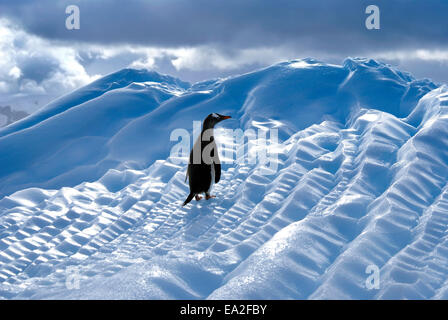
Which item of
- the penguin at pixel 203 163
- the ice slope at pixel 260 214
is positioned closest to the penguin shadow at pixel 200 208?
the ice slope at pixel 260 214

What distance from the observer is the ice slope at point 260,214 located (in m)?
4.44

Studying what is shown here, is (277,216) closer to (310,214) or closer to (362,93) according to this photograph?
(310,214)

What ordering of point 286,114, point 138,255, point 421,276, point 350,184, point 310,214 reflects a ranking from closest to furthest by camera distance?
point 421,276 < point 138,255 < point 310,214 < point 350,184 < point 286,114

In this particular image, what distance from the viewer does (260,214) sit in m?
5.81

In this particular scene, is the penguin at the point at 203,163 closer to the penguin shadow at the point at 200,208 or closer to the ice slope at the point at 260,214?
the penguin shadow at the point at 200,208

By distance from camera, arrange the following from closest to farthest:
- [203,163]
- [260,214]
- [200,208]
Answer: [260,214] < [203,163] < [200,208]

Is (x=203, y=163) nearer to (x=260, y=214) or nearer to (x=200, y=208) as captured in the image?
(x=200, y=208)

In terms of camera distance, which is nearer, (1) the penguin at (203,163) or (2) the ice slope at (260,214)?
(2) the ice slope at (260,214)

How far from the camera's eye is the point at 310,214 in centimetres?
560

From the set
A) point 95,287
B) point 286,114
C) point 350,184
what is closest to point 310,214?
point 350,184

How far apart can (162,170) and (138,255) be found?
3.02 m

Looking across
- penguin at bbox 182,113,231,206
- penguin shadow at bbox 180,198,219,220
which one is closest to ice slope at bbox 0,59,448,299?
penguin shadow at bbox 180,198,219,220

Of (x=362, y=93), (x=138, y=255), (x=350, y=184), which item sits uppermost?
(x=362, y=93)

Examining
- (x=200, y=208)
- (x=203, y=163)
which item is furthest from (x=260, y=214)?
(x=203, y=163)
